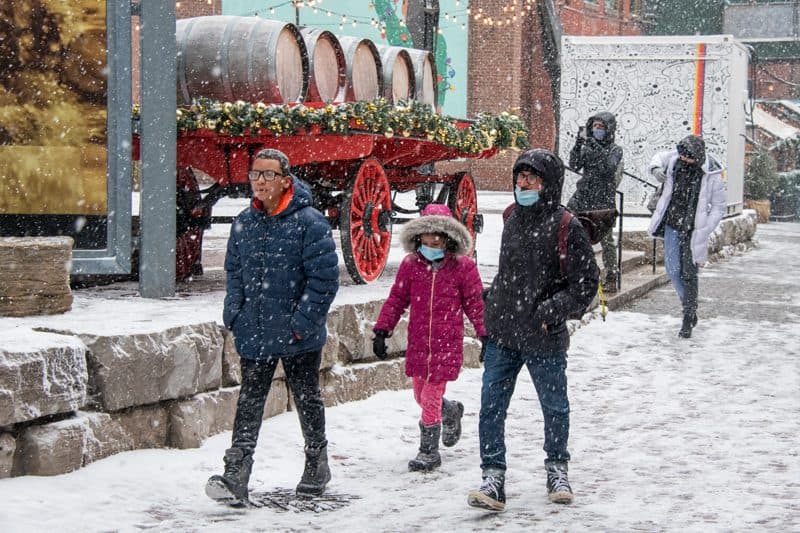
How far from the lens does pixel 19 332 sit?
5.99 metres

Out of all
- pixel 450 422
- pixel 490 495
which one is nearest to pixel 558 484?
pixel 490 495

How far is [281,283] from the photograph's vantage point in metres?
5.76

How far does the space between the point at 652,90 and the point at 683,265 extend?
8.95 m

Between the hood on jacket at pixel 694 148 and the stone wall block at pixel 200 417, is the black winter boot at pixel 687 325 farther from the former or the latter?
the stone wall block at pixel 200 417

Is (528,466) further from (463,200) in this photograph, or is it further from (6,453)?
(463,200)

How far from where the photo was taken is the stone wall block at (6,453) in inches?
219

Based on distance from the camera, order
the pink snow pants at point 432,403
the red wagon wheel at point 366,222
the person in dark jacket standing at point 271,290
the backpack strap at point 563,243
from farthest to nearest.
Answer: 1. the red wagon wheel at point 366,222
2. the pink snow pants at point 432,403
3. the backpack strap at point 563,243
4. the person in dark jacket standing at point 271,290

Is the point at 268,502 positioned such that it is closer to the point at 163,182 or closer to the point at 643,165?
the point at 163,182

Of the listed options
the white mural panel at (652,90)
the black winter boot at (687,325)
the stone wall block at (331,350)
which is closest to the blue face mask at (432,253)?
the stone wall block at (331,350)

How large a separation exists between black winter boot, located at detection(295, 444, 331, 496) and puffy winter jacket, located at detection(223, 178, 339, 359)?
21.0 inches

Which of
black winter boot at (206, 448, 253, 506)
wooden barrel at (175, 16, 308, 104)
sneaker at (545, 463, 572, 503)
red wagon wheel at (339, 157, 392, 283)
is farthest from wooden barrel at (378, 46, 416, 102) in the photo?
black winter boot at (206, 448, 253, 506)

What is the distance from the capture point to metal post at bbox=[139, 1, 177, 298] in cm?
763

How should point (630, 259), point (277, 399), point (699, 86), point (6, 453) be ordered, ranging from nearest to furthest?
point (6, 453) < point (277, 399) < point (630, 259) < point (699, 86)

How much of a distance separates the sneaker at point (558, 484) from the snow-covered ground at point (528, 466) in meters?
0.05
